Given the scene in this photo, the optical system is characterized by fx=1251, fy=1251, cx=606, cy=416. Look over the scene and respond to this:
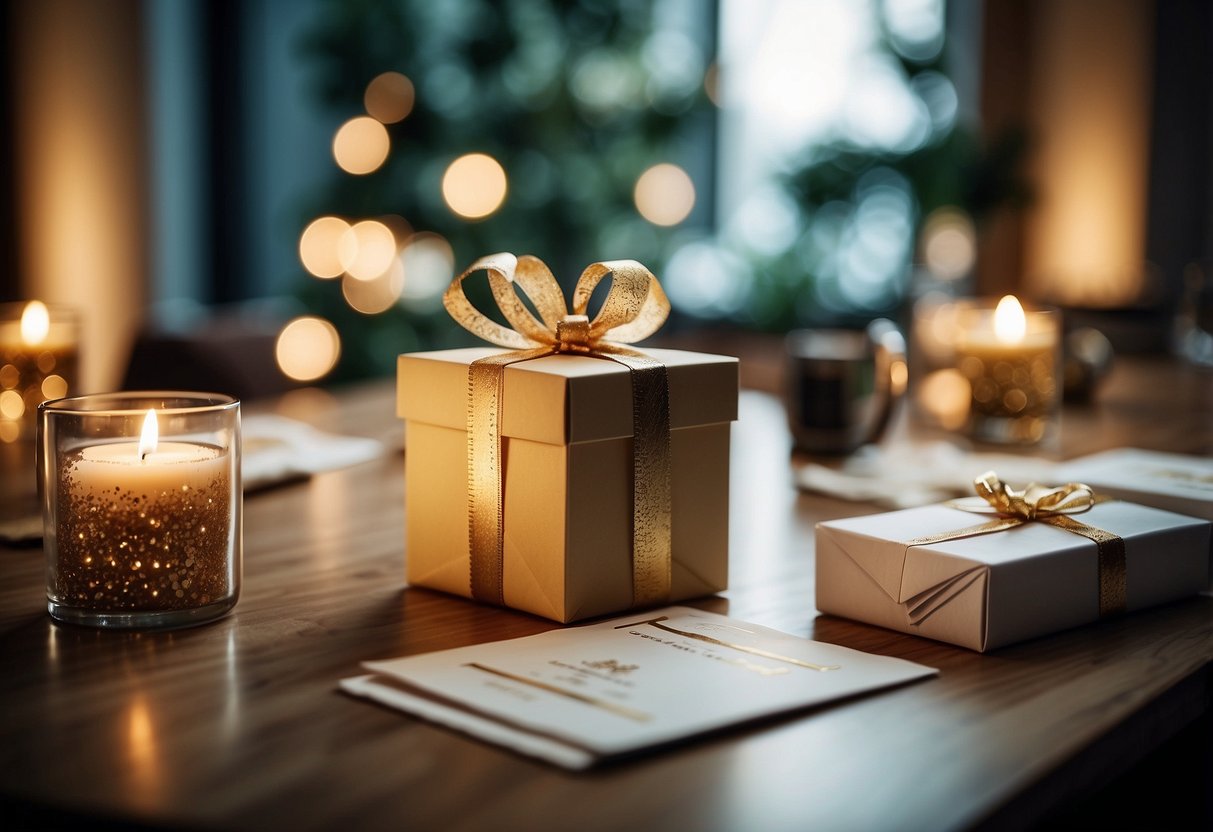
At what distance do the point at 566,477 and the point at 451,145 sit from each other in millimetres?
3034

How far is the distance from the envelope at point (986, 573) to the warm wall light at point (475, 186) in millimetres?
2920

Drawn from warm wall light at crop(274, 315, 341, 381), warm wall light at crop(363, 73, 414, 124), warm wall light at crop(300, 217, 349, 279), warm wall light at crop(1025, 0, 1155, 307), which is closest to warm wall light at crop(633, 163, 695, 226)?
warm wall light at crop(363, 73, 414, 124)

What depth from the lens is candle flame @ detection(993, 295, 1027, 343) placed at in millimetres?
1428

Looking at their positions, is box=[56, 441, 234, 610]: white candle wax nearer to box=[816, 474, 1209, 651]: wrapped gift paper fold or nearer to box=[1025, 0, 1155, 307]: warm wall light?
box=[816, 474, 1209, 651]: wrapped gift paper fold

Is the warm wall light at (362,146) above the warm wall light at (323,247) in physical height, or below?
above

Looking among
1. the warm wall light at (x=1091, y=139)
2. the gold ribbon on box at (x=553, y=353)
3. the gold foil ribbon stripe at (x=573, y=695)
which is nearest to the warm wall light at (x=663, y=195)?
the warm wall light at (x=1091, y=139)

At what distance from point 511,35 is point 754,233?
161 cm

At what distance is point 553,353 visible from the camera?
81 cm

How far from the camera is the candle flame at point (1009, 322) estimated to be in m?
1.43

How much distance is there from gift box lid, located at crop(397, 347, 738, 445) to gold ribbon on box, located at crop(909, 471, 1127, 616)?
16 cm

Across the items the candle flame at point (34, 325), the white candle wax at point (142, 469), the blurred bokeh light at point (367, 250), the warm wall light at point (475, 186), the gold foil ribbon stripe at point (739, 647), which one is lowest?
the gold foil ribbon stripe at point (739, 647)

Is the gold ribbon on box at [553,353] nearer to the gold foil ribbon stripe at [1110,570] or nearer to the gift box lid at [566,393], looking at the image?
the gift box lid at [566,393]

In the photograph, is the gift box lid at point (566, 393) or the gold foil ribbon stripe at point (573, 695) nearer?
the gold foil ribbon stripe at point (573, 695)

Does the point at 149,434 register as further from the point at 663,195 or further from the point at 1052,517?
the point at 663,195
